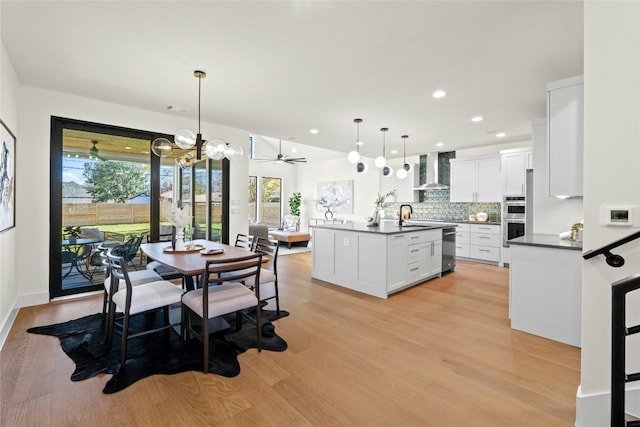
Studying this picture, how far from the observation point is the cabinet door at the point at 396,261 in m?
3.89

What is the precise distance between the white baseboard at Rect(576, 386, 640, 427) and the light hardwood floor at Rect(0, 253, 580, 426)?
10 cm

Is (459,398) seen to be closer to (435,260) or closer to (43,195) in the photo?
(435,260)

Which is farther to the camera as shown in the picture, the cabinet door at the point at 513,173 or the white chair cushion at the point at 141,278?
the cabinet door at the point at 513,173

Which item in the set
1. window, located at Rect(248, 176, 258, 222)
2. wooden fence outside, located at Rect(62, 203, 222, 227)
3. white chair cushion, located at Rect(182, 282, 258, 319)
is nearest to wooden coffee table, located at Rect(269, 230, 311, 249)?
window, located at Rect(248, 176, 258, 222)

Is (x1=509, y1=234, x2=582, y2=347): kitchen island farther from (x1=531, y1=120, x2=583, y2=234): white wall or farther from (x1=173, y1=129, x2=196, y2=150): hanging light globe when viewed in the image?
(x1=173, y1=129, x2=196, y2=150): hanging light globe

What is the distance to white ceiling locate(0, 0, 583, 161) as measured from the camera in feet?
6.93

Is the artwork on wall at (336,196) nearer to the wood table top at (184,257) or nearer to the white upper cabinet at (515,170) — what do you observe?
the white upper cabinet at (515,170)

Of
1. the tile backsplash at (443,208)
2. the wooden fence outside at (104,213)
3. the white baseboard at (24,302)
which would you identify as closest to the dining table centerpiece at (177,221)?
the wooden fence outside at (104,213)

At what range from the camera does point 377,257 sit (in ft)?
12.9

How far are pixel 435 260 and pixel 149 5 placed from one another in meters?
4.81

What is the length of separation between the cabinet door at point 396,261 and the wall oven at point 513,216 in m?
2.93

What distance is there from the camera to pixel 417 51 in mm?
2631

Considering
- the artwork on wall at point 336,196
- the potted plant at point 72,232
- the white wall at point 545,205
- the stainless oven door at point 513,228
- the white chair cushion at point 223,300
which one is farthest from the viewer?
the artwork on wall at point 336,196

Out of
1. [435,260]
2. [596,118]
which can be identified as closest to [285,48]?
[596,118]
